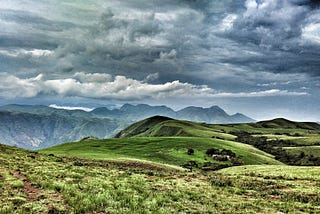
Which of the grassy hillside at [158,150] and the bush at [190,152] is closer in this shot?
the grassy hillside at [158,150]

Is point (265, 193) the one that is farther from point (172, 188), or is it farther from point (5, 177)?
point (5, 177)

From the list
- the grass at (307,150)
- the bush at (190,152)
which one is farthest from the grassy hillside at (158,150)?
the grass at (307,150)

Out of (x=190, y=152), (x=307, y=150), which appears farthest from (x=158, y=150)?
(x=307, y=150)

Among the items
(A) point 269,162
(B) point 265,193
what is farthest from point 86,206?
(A) point 269,162

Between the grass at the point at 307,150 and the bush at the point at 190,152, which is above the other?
the bush at the point at 190,152

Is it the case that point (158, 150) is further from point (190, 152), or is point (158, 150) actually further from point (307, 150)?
point (307, 150)

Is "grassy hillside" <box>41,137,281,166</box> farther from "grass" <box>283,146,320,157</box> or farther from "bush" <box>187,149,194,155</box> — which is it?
"grass" <box>283,146,320,157</box>

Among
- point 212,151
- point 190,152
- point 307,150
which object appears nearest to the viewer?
point 190,152

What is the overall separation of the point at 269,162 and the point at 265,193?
104m

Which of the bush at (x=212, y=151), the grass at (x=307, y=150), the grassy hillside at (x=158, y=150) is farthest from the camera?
the grass at (x=307, y=150)

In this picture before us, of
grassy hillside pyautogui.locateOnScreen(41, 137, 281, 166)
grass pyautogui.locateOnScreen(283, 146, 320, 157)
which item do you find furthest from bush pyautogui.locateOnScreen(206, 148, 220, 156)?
grass pyautogui.locateOnScreen(283, 146, 320, 157)

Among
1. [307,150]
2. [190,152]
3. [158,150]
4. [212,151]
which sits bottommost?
[307,150]

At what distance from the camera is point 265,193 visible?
31.3m

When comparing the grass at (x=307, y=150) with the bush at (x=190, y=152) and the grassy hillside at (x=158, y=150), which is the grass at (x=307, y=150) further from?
the bush at (x=190, y=152)
